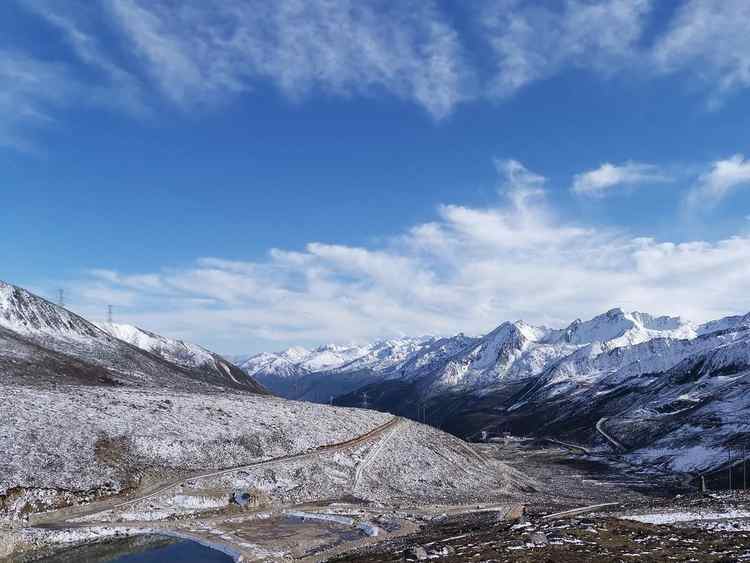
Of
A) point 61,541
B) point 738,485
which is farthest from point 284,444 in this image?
point 738,485

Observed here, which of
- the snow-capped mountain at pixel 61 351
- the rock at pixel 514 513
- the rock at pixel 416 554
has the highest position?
the snow-capped mountain at pixel 61 351

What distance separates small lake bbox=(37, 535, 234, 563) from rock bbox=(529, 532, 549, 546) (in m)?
21.5

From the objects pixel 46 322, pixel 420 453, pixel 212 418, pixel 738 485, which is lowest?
pixel 738 485

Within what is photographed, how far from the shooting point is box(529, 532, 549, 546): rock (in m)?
36.2

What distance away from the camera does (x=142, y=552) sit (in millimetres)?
44812

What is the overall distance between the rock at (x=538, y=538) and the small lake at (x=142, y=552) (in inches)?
847

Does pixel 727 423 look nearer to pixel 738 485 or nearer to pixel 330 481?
pixel 738 485

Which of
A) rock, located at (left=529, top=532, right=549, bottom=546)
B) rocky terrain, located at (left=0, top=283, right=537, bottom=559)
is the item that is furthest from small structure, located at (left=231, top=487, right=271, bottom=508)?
rock, located at (left=529, top=532, right=549, bottom=546)

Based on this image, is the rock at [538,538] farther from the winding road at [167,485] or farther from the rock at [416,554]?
the winding road at [167,485]

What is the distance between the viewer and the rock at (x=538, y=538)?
36194 mm

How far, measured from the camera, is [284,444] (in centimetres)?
8106

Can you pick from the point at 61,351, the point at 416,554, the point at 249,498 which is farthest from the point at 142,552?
the point at 61,351

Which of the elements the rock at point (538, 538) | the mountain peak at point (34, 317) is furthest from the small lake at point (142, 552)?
the mountain peak at point (34, 317)

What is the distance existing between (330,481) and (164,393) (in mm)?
36709
